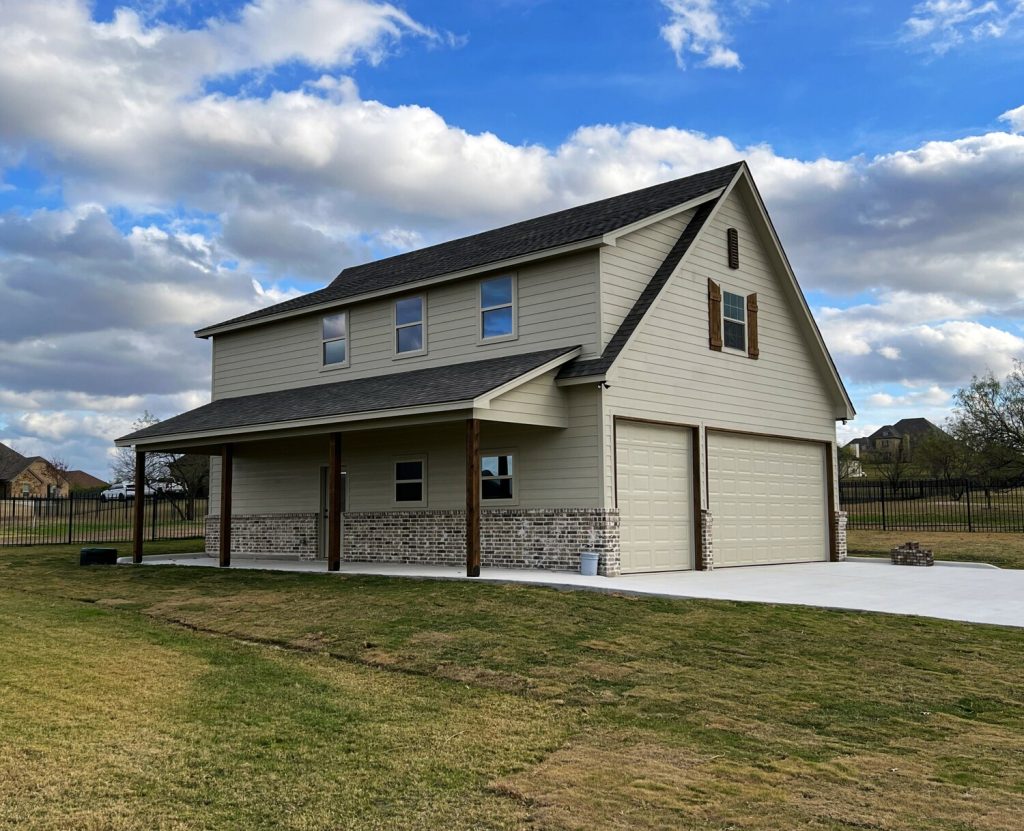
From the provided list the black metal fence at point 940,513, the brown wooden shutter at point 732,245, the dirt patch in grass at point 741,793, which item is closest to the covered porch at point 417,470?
the brown wooden shutter at point 732,245

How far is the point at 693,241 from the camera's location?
18688 millimetres

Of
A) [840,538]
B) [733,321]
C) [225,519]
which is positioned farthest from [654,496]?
[225,519]

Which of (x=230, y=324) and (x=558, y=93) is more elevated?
(x=558, y=93)

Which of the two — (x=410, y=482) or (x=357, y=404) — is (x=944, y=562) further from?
(x=357, y=404)

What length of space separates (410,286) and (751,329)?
7512 millimetres

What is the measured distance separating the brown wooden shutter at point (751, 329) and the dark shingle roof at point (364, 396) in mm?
5208

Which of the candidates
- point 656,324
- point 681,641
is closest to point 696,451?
point 656,324

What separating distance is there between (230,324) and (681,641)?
17.4 m

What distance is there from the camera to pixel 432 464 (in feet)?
63.3

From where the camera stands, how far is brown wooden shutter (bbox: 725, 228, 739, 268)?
65.6ft

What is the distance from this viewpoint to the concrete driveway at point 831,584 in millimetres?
12844

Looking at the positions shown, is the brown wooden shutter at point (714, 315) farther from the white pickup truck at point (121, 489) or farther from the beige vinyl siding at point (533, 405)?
the white pickup truck at point (121, 489)

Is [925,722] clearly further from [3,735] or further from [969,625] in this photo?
[3,735]

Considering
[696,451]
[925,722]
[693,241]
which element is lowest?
[925,722]
